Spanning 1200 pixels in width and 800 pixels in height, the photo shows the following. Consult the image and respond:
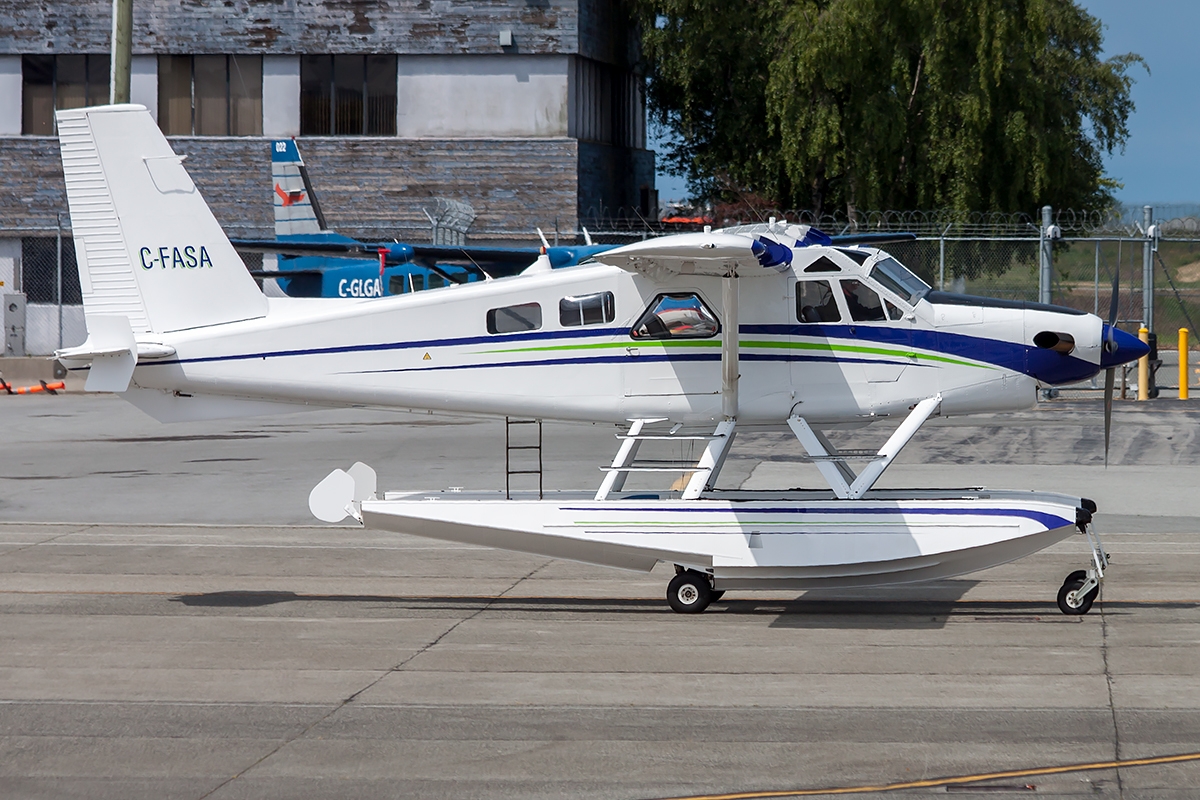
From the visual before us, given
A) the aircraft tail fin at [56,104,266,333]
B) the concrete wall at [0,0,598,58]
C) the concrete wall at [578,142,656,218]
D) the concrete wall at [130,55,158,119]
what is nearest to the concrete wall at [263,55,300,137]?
the concrete wall at [0,0,598,58]

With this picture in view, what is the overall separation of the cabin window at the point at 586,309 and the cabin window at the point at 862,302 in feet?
6.05

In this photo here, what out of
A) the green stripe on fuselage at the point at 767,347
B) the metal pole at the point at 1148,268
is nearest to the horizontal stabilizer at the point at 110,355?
the green stripe on fuselage at the point at 767,347

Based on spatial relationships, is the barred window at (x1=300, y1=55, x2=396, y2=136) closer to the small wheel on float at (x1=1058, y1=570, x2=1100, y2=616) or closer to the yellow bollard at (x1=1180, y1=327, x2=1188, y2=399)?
the yellow bollard at (x1=1180, y1=327, x2=1188, y2=399)

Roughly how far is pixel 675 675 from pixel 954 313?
12.9 feet

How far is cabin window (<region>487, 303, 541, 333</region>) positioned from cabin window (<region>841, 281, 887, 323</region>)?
2.43 m

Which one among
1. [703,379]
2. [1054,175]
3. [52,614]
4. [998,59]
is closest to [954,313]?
[703,379]

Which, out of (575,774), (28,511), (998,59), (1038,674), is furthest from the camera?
(998,59)

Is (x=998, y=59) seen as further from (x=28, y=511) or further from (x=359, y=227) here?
(x=28, y=511)

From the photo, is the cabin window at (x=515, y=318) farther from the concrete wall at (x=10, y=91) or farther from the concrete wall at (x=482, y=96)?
the concrete wall at (x=10, y=91)

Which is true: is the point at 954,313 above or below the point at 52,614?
above

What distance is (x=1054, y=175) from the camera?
32.6 meters

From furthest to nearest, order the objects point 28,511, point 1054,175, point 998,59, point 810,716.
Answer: point 1054,175, point 998,59, point 28,511, point 810,716

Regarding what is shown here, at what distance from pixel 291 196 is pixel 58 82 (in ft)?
38.0

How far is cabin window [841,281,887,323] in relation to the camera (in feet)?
34.1
